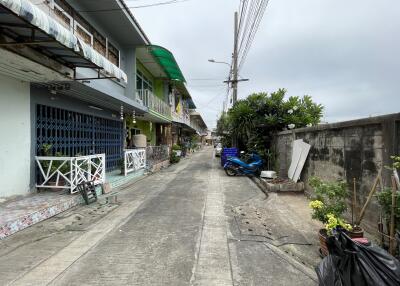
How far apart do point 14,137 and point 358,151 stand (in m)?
7.35

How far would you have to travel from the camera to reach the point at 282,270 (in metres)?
Result: 3.68

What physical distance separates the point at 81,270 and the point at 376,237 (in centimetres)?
433

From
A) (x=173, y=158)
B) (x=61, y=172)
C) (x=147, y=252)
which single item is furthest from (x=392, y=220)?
(x=173, y=158)

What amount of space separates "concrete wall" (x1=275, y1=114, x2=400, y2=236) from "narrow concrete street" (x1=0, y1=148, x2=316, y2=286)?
2032mm

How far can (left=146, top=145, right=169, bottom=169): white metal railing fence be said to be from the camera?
15.2m

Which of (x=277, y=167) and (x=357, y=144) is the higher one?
(x=357, y=144)

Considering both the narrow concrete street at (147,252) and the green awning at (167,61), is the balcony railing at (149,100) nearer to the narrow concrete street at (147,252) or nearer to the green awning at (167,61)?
the green awning at (167,61)

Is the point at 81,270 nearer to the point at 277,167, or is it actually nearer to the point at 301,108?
the point at 277,167

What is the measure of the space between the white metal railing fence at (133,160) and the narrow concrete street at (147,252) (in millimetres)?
4620

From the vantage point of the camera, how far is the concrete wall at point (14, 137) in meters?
6.29

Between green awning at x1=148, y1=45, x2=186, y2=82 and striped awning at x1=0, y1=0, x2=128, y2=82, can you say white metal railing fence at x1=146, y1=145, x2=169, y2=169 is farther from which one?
striped awning at x1=0, y1=0, x2=128, y2=82

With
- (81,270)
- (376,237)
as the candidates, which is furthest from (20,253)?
(376,237)

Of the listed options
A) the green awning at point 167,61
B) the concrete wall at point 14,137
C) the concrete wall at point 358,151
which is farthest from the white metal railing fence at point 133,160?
the concrete wall at point 358,151

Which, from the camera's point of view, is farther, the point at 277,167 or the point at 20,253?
the point at 277,167
